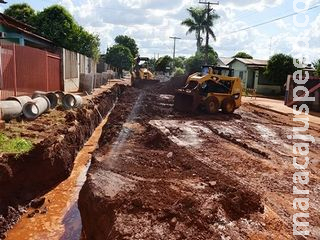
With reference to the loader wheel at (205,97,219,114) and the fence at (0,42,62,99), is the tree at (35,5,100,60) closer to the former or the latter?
the fence at (0,42,62,99)

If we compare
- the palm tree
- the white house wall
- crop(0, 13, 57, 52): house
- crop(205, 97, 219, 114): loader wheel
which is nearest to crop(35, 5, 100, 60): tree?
crop(0, 13, 57, 52): house

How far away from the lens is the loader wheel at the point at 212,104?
16359 mm

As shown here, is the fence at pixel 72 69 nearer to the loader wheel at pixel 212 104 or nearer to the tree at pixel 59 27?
the tree at pixel 59 27

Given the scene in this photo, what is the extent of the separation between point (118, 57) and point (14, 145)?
50.1m

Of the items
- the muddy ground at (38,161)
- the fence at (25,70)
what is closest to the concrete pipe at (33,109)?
the muddy ground at (38,161)

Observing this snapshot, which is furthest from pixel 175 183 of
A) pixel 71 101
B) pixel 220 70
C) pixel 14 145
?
pixel 220 70

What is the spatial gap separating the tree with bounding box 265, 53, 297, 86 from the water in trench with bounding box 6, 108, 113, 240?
26.2 metres

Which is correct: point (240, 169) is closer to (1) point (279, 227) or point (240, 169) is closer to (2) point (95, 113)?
(1) point (279, 227)

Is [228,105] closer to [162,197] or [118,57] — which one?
[162,197]

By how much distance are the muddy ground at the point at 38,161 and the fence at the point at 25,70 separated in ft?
6.43

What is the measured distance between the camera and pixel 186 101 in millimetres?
16922

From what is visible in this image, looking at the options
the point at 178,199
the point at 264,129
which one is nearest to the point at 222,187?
the point at 178,199

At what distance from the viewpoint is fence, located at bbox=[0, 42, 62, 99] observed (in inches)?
488

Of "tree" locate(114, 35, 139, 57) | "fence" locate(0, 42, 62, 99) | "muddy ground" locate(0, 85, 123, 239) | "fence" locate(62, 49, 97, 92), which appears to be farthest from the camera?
→ "tree" locate(114, 35, 139, 57)
